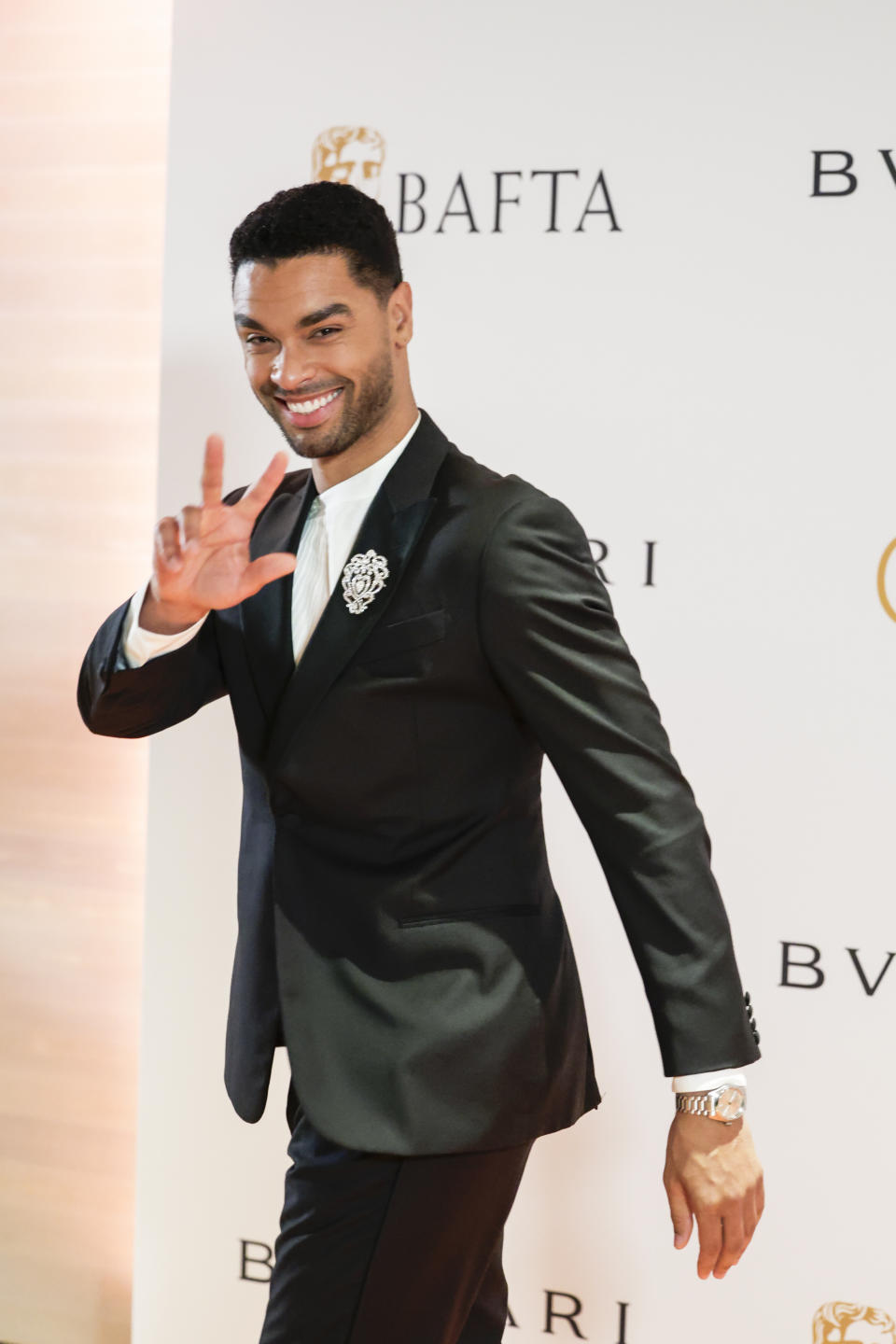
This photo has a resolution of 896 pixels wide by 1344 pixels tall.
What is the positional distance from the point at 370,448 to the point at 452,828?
0.42 metres

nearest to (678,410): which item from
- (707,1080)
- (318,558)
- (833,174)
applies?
(833,174)

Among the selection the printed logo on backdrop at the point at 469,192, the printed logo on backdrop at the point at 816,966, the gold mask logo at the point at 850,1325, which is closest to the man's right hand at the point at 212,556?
the printed logo on backdrop at the point at 469,192

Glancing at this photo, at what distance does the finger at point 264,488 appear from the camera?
1346mm

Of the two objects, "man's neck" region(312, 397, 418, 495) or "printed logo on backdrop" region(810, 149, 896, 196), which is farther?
"printed logo on backdrop" region(810, 149, 896, 196)

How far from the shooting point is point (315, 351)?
148 cm

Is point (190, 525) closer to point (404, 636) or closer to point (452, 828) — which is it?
point (404, 636)

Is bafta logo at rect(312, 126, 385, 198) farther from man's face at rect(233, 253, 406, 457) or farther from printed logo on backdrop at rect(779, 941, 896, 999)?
printed logo on backdrop at rect(779, 941, 896, 999)

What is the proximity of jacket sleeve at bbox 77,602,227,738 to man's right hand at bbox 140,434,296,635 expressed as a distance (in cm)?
11

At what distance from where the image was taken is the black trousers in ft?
4.69

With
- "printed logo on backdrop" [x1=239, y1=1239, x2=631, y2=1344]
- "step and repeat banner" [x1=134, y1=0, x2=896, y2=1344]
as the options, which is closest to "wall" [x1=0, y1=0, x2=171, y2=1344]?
"step and repeat banner" [x1=134, y1=0, x2=896, y2=1344]

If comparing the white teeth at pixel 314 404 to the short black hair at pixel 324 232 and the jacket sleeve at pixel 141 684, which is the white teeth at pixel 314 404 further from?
the jacket sleeve at pixel 141 684

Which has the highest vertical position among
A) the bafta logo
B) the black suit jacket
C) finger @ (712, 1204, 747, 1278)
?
the bafta logo

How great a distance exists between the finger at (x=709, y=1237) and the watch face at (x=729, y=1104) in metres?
0.09

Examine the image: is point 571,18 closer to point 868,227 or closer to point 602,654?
point 868,227
